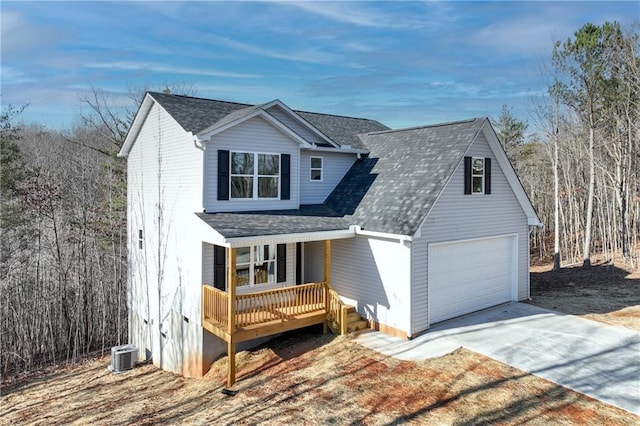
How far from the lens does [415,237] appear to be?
10484mm

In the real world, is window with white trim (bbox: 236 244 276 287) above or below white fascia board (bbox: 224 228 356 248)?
below

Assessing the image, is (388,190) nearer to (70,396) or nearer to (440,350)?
(440,350)

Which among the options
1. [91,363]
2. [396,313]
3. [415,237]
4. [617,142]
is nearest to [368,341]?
[396,313]

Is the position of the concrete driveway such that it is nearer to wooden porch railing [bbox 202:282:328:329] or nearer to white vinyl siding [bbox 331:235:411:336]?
white vinyl siding [bbox 331:235:411:336]

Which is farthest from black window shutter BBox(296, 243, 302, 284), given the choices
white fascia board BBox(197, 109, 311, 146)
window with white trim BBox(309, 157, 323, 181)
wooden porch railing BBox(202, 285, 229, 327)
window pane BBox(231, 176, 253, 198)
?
white fascia board BBox(197, 109, 311, 146)

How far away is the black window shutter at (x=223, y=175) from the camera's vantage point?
1177 centimetres

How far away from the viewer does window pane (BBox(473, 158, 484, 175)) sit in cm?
1262

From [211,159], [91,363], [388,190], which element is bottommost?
[91,363]

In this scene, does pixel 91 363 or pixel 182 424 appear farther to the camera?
pixel 91 363

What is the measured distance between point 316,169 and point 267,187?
2.41 metres

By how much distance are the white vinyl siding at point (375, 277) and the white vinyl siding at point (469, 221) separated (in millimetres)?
312

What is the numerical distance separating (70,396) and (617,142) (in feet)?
88.7

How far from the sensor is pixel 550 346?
392 inches

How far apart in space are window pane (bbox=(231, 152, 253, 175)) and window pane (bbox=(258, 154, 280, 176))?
1.02ft
